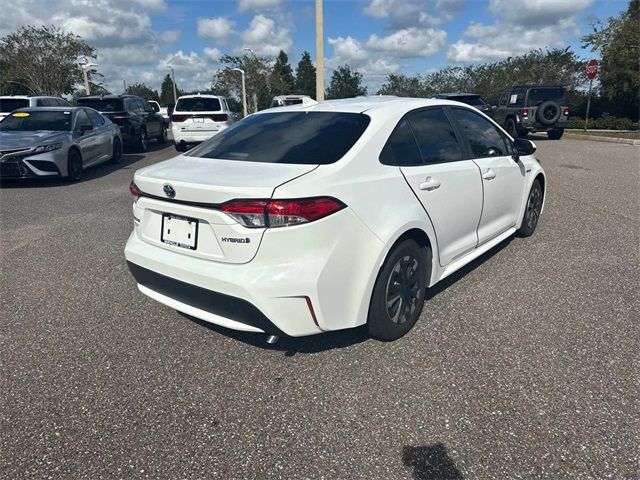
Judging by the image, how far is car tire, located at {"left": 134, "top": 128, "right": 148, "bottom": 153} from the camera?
49.0 ft

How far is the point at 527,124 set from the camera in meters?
17.1

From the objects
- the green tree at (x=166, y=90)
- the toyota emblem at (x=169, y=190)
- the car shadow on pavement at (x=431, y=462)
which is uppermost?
the green tree at (x=166, y=90)

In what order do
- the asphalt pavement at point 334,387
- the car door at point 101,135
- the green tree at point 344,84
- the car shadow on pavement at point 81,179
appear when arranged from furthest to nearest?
the green tree at point 344,84 → the car door at point 101,135 → the car shadow on pavement at point 81,179 → the asphalt pavement at point 334,387

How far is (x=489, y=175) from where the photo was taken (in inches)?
154

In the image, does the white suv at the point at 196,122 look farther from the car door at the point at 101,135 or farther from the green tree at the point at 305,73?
the green tree at the point at 305,73

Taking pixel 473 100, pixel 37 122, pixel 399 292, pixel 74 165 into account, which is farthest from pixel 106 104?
pixel 399 292

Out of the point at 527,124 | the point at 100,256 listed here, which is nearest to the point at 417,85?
the point at 527,124

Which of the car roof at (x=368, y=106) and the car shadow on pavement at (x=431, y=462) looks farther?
the car roof at (x=368, y=106)

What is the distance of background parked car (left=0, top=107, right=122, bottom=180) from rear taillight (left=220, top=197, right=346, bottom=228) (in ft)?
25.1

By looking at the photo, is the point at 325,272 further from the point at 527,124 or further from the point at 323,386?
the point at 527,124

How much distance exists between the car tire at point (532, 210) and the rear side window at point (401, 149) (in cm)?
236

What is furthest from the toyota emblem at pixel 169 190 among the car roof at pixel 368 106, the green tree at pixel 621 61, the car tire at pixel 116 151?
the green tree at pixel 621 61

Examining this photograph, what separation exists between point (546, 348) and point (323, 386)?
1.53 meters

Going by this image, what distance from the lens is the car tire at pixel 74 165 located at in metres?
8.92
